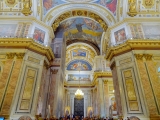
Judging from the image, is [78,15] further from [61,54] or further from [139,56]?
[139,56]

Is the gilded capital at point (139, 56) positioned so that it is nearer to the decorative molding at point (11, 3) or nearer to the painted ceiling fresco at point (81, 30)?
the painted ceiling fresco at point (81, 30)

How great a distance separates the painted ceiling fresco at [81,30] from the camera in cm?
1393

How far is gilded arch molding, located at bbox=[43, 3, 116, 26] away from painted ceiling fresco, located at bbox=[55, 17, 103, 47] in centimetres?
162

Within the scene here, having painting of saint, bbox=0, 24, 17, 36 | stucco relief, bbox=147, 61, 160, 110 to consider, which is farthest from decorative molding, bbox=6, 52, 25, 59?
stucco relief, bbox=147, 61, 160, 110

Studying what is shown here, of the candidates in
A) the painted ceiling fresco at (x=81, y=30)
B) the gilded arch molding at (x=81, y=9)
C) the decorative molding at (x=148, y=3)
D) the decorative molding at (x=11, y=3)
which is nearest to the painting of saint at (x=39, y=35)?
the gilded arch molding at (x=81, y=9)

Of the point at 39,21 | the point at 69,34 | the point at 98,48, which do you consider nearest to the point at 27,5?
the point at 39,21

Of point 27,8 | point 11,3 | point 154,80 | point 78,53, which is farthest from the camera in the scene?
point 78,53

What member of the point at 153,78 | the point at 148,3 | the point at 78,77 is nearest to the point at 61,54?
the point at 153,78

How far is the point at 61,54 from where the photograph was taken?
12062 mm

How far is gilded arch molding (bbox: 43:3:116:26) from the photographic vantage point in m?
11.8

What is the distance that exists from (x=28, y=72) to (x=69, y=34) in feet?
28.0

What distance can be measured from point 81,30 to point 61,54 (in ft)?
16.0

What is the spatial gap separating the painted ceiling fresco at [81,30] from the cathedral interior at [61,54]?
0.34 ft

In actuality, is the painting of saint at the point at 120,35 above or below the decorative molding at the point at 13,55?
above
